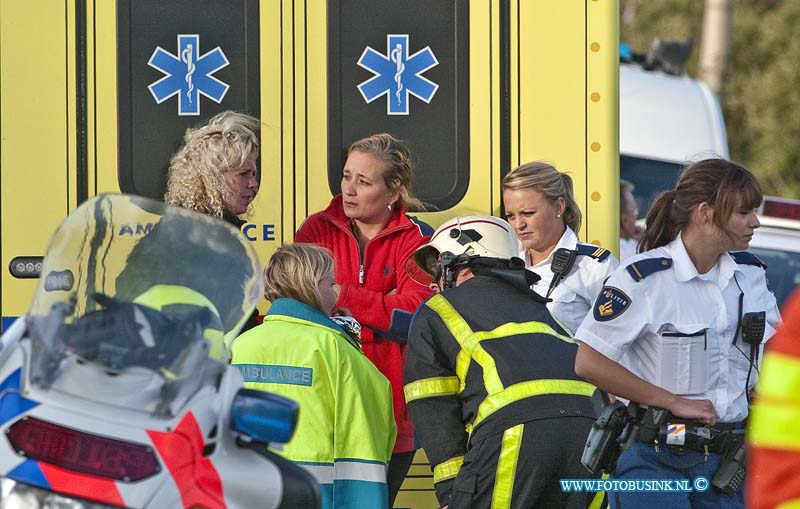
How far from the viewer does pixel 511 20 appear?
5.64m

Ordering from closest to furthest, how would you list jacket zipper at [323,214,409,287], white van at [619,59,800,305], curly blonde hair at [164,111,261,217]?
curly blonde hair at [164,111,261,217] < jacket zipper at [323,214,409,287] < white van at [619,59,800,305]

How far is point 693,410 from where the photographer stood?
4.53 m

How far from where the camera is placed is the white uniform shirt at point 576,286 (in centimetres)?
557

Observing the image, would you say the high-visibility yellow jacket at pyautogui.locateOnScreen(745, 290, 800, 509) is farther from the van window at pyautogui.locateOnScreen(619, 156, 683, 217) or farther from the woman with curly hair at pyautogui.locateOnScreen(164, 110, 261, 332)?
Result: the van window at pyautogui.locateOnScreen(619, 156, 683, 217)

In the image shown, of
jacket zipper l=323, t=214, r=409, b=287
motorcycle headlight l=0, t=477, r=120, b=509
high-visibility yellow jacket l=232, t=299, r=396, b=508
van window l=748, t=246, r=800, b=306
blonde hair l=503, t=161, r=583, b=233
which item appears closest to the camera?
motorcycle headlight l=0, t=477, r=120, b=509

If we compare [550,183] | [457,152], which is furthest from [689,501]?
[457,152]

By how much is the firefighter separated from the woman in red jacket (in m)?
0.54

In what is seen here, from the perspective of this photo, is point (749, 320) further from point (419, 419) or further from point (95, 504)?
point (95, 504)

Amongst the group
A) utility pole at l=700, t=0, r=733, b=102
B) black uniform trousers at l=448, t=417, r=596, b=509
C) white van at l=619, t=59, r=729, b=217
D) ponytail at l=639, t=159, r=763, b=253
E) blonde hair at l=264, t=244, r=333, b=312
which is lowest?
black uniform trousers at l=448, t=417, r=596, b=509

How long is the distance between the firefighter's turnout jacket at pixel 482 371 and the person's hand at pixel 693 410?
31cm

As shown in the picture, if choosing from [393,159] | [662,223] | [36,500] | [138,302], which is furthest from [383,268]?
[36,500]

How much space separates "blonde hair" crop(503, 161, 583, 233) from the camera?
5391 millimetres

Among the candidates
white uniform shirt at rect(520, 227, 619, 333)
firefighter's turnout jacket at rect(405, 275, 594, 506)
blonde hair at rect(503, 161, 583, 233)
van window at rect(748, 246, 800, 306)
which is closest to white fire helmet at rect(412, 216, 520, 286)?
firefighter's turnout jacket at rect(405, 275, 594, 506)

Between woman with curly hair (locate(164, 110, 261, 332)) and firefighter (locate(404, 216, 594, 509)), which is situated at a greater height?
woman with curly hair (locate(164, 110, 261, 332))
